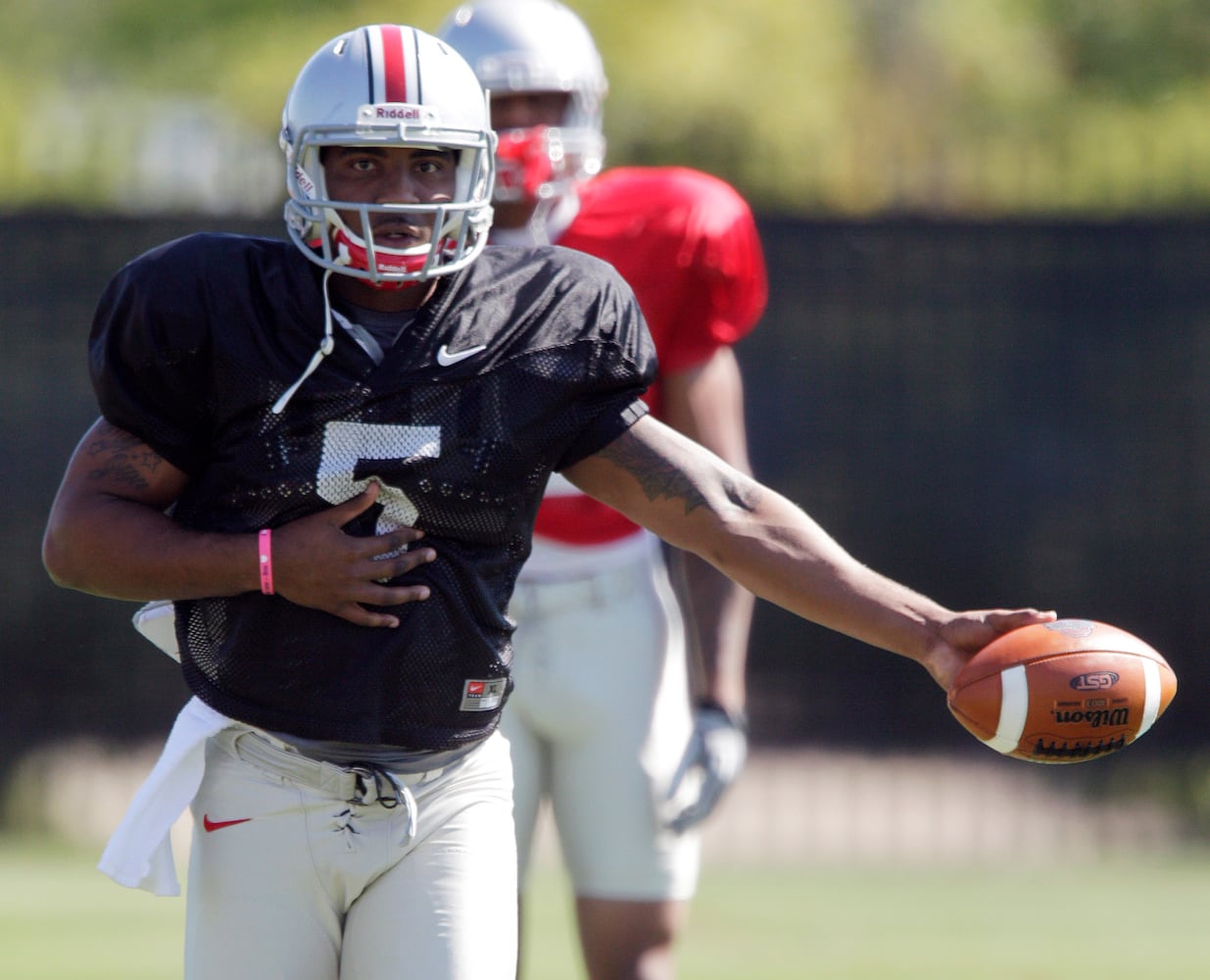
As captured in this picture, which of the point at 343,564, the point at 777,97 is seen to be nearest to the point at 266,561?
the point at 343,564

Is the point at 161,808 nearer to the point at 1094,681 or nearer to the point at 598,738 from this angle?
the point at 598,738

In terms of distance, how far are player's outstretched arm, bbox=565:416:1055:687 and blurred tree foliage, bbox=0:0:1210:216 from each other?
5.33 m

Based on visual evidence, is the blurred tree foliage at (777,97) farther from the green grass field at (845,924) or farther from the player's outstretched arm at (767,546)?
the player's outstretched arm at (767,546)

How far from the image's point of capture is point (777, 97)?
13.3 metres

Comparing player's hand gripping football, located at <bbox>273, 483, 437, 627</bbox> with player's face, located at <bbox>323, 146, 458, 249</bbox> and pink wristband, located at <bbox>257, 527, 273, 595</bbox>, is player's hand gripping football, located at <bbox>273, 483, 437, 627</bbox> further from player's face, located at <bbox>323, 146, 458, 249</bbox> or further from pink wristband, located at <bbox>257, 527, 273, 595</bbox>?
player's face, located at <bbox>323, 146, 458, 249</bbox>

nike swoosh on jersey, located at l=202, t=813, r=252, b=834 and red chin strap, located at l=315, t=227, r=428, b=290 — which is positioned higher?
red chin strap, located at l=315, t=227, r=428, b=290

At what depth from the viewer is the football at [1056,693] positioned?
2.47 m

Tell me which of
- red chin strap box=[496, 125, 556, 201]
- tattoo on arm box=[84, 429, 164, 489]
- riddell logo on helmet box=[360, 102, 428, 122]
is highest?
riddell logo on helmet box=[360, 102, 428, 122]

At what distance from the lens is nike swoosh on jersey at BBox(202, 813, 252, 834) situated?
2.46 metres

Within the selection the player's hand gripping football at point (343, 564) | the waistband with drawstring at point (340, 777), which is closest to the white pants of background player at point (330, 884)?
the waistband with drawstring at point (340, 777)

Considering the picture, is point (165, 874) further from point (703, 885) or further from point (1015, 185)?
point (1015, 185)

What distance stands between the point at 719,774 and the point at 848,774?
4.31 metres

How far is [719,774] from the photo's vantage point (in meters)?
3.44

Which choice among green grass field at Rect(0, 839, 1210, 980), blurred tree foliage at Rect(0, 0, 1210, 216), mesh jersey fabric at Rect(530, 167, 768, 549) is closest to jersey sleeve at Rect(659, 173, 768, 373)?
mesh jersey fabric at Rect(530, 167, 768, 549)
